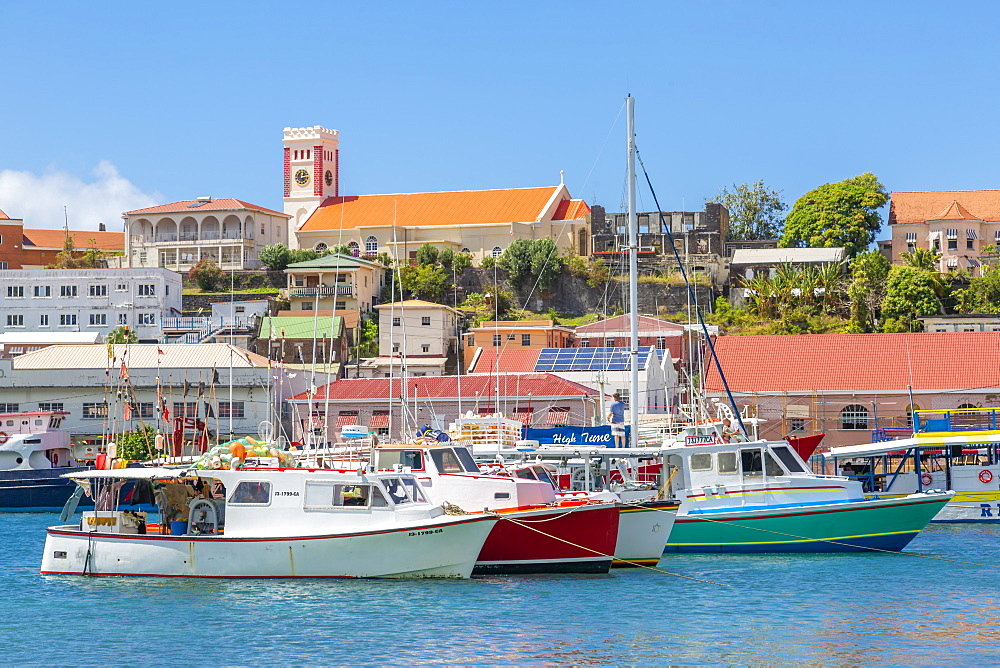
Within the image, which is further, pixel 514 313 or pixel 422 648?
pixel 514 313

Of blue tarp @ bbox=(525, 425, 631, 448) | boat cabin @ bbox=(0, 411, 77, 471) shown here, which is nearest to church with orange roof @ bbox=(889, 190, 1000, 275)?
blue tarp @ bbox=(525, 425, 631, 448)

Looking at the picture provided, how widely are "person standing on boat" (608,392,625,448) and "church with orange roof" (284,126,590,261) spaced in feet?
124

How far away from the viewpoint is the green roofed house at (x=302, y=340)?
7725 cm

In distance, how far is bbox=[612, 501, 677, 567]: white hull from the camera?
29.7 meters

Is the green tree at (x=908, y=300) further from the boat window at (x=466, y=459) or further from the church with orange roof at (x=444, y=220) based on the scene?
the boat window at (x=466, y=459)

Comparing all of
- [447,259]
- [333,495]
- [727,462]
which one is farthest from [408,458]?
[447,259]

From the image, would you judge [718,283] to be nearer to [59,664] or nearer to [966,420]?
[966,420]

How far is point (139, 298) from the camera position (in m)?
85.9

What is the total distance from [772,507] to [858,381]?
27975 mm

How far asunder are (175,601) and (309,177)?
A: 87.4m

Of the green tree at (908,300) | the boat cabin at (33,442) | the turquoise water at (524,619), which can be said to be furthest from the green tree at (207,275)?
the turquoise water at (524,619)

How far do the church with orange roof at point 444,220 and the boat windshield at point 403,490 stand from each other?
66.7 m

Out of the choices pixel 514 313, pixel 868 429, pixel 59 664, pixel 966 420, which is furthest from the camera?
pixel 514 313

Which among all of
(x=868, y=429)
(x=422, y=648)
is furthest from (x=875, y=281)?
(x=422, y=648)
